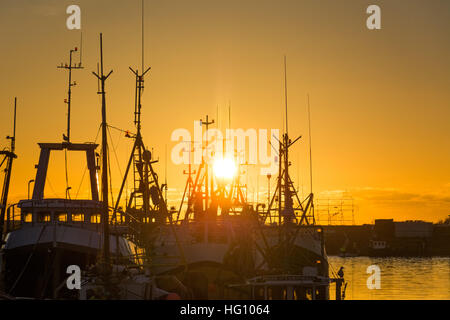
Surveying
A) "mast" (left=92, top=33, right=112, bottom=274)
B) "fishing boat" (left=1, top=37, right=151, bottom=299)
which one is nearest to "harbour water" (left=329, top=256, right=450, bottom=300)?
"fishing boat" (left=1, top=37, right=151, bottom=299)

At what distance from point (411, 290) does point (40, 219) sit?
57449 millimetres

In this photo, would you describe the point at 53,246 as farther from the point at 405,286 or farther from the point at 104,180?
the point at 405,286

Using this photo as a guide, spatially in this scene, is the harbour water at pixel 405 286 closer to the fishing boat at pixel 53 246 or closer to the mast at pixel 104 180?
the fishing boat at pixel 53 246

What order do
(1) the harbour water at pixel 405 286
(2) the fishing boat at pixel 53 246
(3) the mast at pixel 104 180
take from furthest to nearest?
(1) the harbour water at pixel 405 286
(2) the fishing boat at pixel 53 246
(3) the mast at pixel 104 180

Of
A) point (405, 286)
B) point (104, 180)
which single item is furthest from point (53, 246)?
point (405, 286)

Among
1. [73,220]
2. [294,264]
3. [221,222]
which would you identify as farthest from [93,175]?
[294,264]

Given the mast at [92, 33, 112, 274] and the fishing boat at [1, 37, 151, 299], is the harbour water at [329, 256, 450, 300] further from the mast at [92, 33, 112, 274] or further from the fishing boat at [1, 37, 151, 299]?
the mast at [92, 33, 112, 274]

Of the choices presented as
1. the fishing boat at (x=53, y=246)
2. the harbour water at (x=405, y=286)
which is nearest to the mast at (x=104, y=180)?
the fishing boat at (x=53, y=246)

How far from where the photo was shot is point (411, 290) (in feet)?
294

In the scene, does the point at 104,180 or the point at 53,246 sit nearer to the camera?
the point at 104,180

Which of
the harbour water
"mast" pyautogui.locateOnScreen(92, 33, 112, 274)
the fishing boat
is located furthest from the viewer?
the harbour water

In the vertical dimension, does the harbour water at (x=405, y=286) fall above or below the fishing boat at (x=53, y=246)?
below

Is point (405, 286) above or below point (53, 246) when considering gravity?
below

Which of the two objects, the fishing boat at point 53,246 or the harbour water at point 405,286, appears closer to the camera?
the fishing boat at point 53,246
